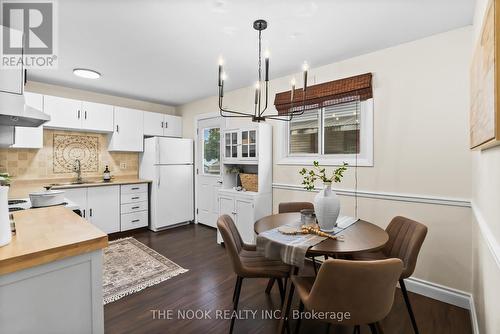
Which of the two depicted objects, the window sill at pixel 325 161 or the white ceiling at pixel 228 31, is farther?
the window sill at pixel 325 161

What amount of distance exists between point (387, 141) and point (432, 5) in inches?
46.1

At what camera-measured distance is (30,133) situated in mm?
3342

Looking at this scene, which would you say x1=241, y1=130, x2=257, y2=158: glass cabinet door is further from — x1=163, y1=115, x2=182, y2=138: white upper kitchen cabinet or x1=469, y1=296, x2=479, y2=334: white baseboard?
x1=469, y1=296, x2=479, y2=334: white baseboard

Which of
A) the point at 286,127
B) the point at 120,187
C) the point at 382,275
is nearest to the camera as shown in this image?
the point at 382,275

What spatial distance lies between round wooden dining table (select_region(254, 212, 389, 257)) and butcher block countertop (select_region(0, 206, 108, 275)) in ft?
3.70

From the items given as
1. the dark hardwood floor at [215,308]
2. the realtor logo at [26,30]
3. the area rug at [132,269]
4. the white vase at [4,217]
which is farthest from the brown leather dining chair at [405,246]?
the realtor logo at [26,30]

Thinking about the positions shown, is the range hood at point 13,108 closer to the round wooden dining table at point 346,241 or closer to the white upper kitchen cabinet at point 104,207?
the round wooden dining table at point 346,241

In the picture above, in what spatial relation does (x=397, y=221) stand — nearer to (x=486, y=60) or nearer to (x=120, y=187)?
(x=486, y=60)

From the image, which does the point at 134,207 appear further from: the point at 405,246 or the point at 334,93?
the point at 405,246

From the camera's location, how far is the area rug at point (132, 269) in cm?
241

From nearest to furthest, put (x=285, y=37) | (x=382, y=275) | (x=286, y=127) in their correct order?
(x=382, y=275) < (x=285, y=37) < (x=286, y=127)

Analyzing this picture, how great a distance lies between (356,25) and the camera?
6.89 ft

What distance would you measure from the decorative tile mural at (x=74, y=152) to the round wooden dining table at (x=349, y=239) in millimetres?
3474

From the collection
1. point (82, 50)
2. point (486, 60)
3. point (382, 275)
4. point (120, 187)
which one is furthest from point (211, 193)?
point (486, 60)
